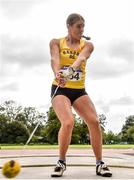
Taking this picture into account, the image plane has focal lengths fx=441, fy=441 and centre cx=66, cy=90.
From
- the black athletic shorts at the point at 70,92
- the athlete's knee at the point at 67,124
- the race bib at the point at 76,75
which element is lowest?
the athlete's knee at the point at 67,124

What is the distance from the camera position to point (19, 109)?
317 ft

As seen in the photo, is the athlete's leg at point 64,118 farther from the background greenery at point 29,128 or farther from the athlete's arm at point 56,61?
the background greenery at point 29,128

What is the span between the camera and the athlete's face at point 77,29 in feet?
18.0

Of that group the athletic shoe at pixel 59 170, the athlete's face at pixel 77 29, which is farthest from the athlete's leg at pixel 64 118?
the athlete's face at pixel 77 29

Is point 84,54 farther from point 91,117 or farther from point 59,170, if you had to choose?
point 59,170

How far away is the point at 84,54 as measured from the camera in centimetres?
555

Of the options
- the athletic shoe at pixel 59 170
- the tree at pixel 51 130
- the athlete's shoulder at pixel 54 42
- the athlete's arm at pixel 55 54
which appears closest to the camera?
the athletic shoe at pixel 59 170

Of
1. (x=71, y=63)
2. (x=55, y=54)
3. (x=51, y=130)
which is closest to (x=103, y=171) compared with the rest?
(x=71, y=63)

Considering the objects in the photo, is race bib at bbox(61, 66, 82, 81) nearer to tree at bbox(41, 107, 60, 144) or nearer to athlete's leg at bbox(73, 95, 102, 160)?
athlete's leg at bbox(73, 95, 102, 160)

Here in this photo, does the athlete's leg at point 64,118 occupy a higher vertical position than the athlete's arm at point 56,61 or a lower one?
lower

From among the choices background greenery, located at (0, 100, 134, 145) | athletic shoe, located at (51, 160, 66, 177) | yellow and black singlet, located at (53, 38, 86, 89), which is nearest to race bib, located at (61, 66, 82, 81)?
yellow and black singlet, located at (53, 38, 86, 89)

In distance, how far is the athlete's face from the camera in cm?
550

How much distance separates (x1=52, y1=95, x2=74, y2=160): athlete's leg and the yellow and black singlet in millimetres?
198

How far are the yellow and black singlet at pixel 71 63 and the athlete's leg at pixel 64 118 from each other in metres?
0.20
